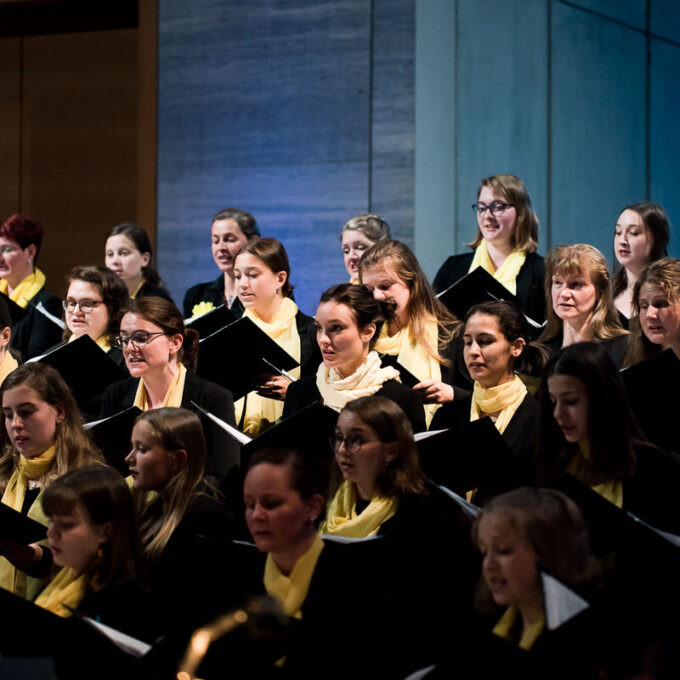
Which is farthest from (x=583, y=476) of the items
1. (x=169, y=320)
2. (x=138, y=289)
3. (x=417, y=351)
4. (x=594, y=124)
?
(x=594, y=124)

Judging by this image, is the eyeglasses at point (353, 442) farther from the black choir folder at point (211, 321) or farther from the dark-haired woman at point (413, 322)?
the black choir folder at point (211, 321)

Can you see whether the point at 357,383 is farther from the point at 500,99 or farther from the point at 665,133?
the point at 665,133

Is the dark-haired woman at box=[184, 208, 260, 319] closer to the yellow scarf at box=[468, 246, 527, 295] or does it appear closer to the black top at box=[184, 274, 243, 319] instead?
the black top at box=[184, 274, 243, 319]

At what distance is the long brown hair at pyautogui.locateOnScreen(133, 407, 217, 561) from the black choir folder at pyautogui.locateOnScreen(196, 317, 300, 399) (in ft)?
2.19

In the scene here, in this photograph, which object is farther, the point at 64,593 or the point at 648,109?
the point at 648,109

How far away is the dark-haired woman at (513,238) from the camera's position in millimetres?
4988

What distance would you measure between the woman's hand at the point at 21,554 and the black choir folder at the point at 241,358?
3.57 ft

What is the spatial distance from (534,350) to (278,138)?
10.3 feet

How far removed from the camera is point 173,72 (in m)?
7.05

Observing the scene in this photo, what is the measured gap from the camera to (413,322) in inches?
176

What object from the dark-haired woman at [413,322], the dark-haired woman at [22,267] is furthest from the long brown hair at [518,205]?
the dark-haired woman at [22,267]

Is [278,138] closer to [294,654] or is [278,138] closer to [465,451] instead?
[465,451]

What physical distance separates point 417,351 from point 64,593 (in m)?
1.72

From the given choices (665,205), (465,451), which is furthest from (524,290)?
(665,205)
